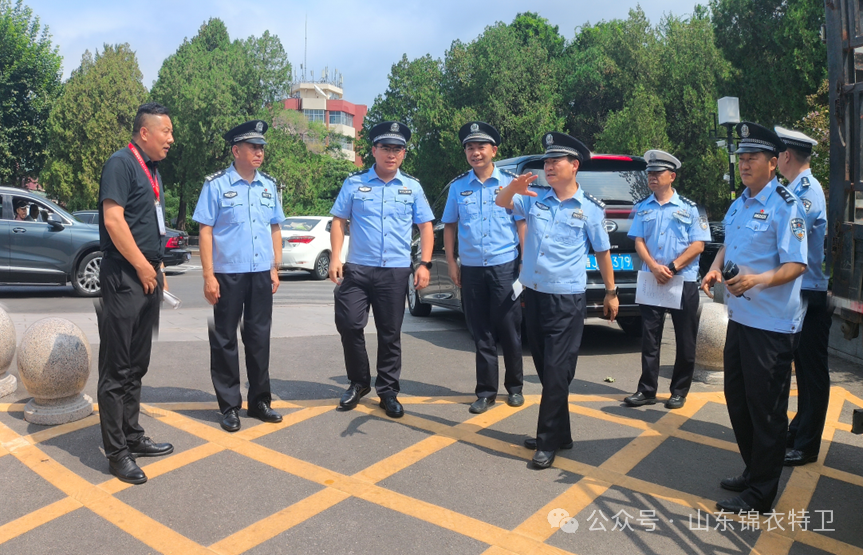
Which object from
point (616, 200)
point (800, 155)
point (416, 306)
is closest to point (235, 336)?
point (800, 155)

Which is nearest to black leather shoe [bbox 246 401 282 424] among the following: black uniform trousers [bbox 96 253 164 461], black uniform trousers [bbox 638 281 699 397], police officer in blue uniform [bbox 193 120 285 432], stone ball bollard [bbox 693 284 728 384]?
police officer in blue uniform [bbox 193 120 285 432]

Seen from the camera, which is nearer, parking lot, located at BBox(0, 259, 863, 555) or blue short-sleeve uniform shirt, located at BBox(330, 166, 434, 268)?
parking lot, located at BBox(0, 259, 863, 555)

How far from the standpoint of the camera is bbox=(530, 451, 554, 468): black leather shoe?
4.06 m

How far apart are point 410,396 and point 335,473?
1771 millimetres

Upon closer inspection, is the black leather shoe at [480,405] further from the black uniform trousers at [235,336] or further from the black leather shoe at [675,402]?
the black uniform trousers at [235,336]

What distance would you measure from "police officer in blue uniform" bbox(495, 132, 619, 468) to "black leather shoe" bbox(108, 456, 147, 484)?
2.18 metres

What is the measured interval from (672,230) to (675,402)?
1.30 metres

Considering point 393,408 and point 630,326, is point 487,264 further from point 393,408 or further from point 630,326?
point 630,326

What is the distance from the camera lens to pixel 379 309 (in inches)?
207

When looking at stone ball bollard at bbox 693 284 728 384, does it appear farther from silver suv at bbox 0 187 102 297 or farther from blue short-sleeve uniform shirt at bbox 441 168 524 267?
silver suv at bbox 0 187 102 297

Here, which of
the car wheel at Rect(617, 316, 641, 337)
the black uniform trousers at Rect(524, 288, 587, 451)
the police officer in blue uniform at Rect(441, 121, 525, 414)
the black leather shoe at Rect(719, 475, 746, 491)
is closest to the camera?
the black leather shoe at Rect(719, 475, 746, 491)

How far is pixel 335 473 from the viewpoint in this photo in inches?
156

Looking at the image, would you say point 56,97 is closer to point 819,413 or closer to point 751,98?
point 751,98

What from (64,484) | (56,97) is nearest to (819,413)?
(64,484)
